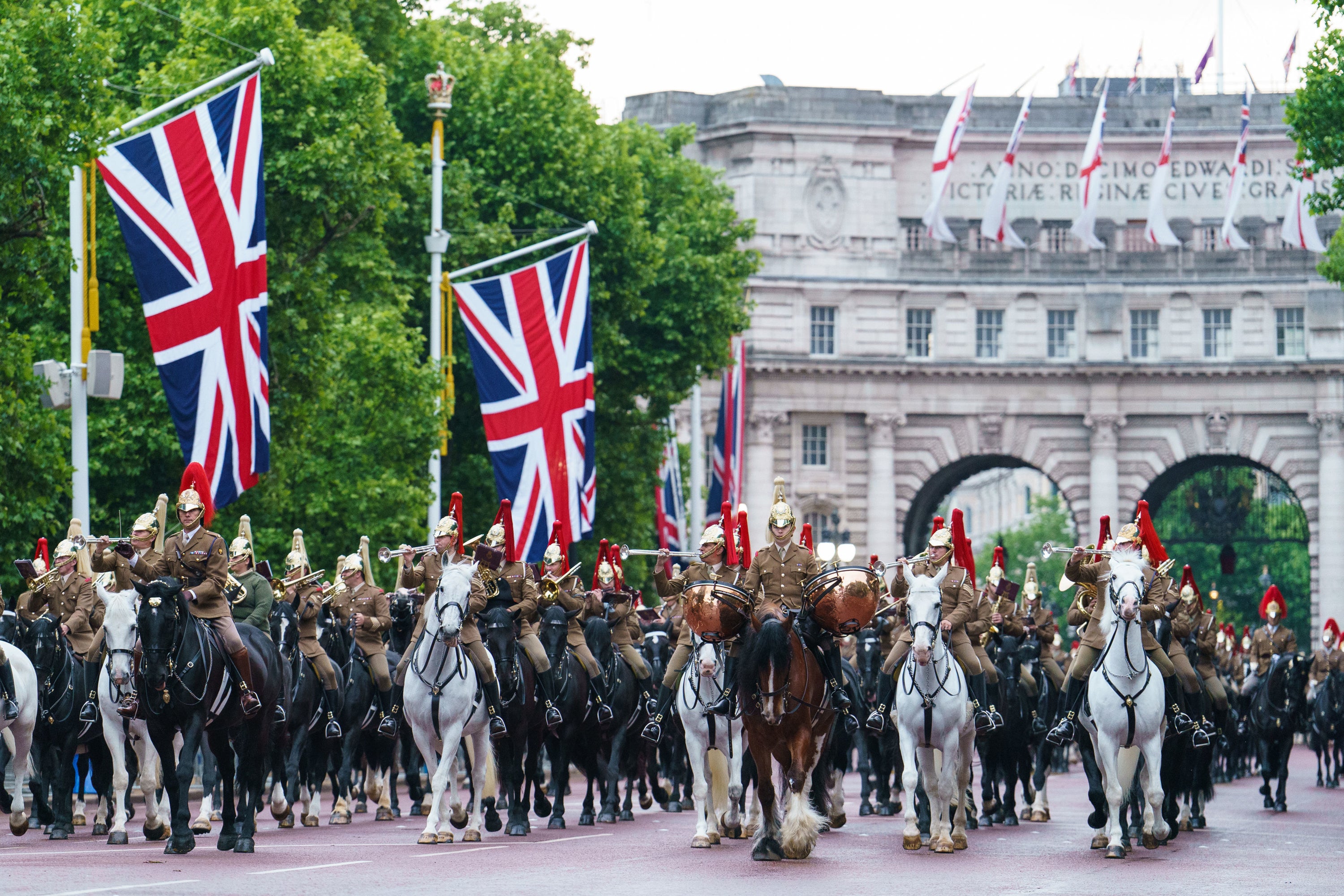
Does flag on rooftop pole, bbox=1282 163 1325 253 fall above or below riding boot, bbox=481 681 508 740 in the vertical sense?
above

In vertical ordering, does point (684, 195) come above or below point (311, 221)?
above

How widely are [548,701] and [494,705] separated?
181 centimetres

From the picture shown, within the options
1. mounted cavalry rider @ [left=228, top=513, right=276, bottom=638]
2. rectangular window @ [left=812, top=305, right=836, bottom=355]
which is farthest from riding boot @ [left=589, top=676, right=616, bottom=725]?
rectangular window @ [left=812, top=305, right=836, bottom=355]

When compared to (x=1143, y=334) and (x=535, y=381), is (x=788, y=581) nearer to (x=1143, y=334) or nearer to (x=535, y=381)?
(x=535, y=381)

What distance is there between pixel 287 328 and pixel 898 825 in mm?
17127

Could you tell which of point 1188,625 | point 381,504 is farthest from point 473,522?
point 1188,625

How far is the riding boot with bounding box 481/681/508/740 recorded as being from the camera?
24.5m

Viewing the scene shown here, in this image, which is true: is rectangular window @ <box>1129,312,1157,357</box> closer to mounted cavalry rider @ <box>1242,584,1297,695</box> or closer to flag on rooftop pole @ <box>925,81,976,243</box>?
flag on rooftop pole @ <box>925,81,976,243</box>

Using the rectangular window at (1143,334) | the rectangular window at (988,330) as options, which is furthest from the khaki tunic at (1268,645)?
the rectangular window at (1143,334)

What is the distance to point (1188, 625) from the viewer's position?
87.0ft

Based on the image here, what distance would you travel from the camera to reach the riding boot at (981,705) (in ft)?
82.7

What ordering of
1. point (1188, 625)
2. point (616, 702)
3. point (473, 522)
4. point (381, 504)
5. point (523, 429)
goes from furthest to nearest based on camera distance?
point (473, 522) → point (381, 504) → point (523, 429) → point (616, 702) → point (1188, 625)

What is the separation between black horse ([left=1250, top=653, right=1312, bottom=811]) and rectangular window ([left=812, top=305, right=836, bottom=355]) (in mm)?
47909

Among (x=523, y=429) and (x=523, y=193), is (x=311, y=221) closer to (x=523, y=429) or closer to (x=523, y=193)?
(x=523, y=429)
